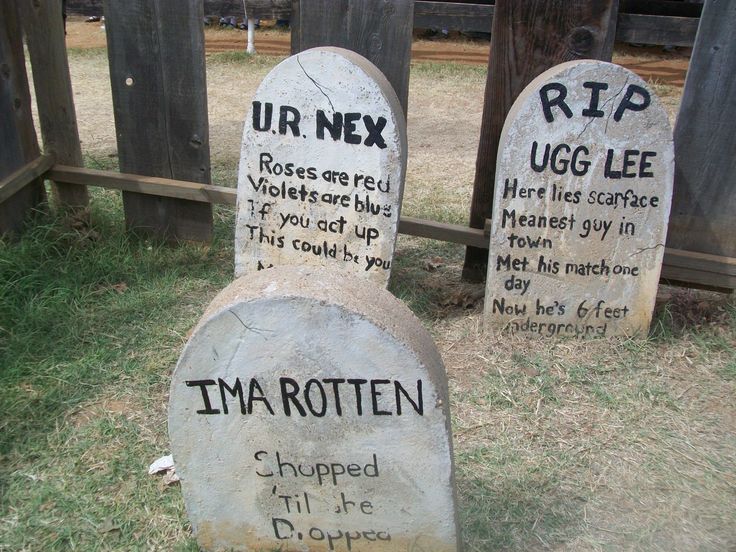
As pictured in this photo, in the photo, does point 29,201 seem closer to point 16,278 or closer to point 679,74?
point 16,278

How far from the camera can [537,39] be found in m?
3.33

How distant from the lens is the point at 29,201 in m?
4.03

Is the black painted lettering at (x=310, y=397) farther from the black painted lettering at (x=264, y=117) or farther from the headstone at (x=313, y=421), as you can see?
the black painted lettering at (x=264, y=117)

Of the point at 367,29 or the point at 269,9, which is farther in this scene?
the point at 269,9

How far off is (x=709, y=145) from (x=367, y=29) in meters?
1.72

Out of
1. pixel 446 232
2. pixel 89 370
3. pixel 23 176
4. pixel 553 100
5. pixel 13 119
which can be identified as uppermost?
pixel 553 100

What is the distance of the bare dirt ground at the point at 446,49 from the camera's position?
878 cm

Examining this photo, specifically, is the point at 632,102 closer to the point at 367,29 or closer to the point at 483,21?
the point at 483,21

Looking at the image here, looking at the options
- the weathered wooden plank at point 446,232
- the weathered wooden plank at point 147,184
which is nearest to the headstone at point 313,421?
the weathered wooden plank at point 446,232

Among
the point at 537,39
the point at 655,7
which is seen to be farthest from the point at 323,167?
the point at 655,7

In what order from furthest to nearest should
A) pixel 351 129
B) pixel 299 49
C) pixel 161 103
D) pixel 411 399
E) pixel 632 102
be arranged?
pixel 161 103, pixel 299 49, pixel 351 129, pixel 632 102, pixel 411 399

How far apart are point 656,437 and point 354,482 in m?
1.40

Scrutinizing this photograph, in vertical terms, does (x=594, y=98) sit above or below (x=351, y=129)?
above

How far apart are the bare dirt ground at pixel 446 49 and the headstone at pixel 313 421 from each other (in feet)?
23.9
